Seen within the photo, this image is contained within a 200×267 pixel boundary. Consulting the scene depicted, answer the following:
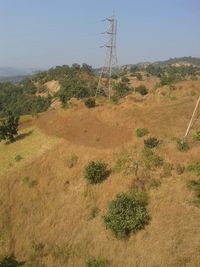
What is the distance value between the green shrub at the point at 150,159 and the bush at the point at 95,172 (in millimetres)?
2776

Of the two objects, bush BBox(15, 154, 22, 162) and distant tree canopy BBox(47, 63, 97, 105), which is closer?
bush BBox(15, 154, 22, 162)

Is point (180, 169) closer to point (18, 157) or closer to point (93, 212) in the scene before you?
point (93, 212)

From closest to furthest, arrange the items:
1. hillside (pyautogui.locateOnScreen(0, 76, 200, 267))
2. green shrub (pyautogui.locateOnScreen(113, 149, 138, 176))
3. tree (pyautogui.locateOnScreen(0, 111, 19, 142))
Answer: hillside (pyautogui.locateOnScreen(0, 76, 200, 267)) < green shrub (pyautogui.locateOnScreen(113, 149, 138, 176)) < tree (pyautogui.locateOnScreen(0, 111, 19, 142))

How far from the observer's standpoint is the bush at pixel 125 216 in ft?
66.7

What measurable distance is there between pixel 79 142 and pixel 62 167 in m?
3.04

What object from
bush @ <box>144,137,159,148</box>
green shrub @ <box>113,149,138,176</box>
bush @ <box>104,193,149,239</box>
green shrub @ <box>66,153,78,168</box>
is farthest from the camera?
green shrub @ <box>66,153,78,168</box>

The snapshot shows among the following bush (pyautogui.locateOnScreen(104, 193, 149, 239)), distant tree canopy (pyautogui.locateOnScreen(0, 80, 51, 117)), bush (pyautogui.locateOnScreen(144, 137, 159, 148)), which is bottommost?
distant tree canopy (pyautogui.locateOnScreen(0, 80, 51, 117))

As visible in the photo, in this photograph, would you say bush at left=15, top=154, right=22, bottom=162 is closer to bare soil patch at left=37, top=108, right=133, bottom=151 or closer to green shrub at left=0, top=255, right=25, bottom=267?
bare soil patch at left=37, top=108, right=133, bottom=151

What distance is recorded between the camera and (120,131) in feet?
101

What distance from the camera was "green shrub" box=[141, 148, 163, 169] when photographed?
24.9 m

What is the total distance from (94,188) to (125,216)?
475 cm

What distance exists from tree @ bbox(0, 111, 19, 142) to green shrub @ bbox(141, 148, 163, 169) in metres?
14.8

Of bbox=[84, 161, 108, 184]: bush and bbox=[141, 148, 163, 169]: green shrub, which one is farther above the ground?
bbox=[141, 148, 163, 169]: green shrub

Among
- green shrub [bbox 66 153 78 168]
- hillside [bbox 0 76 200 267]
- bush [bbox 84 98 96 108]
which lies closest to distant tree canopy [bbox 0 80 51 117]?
bush [bbox 84 98 96 108]
